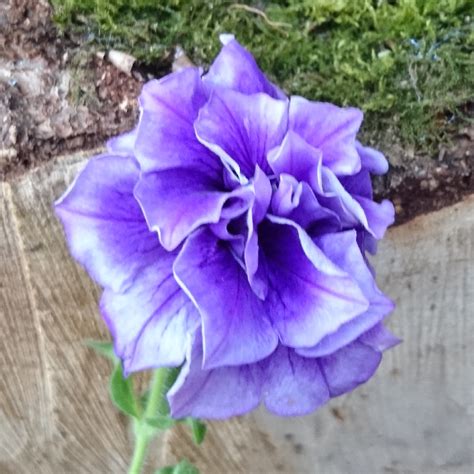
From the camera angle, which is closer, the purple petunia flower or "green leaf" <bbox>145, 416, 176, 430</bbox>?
the purple petunia flower

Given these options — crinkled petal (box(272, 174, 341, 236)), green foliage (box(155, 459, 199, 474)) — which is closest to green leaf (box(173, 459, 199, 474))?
green foliage (box(155, 459, 199, 474))

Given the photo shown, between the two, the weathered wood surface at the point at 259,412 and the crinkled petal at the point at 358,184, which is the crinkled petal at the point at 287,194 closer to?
the crinkled petal at the point at 358,184

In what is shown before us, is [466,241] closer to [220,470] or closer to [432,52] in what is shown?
[432,52]

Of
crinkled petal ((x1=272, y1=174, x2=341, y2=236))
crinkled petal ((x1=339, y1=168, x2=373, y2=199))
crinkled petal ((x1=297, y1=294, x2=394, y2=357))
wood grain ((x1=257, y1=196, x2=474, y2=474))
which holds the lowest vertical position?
wood grain ((x1=257, y1=196, x2=474, y2=474))

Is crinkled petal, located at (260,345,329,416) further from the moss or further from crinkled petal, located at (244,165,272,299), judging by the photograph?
the moss

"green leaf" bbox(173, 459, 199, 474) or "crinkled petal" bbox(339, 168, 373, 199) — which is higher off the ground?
"crinkled petal" bbox(339, 168, 373, 199)

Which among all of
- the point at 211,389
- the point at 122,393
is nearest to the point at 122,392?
the point at 122,393

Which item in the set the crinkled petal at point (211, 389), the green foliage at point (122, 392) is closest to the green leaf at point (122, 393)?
the green foliage at point (122, 392)
